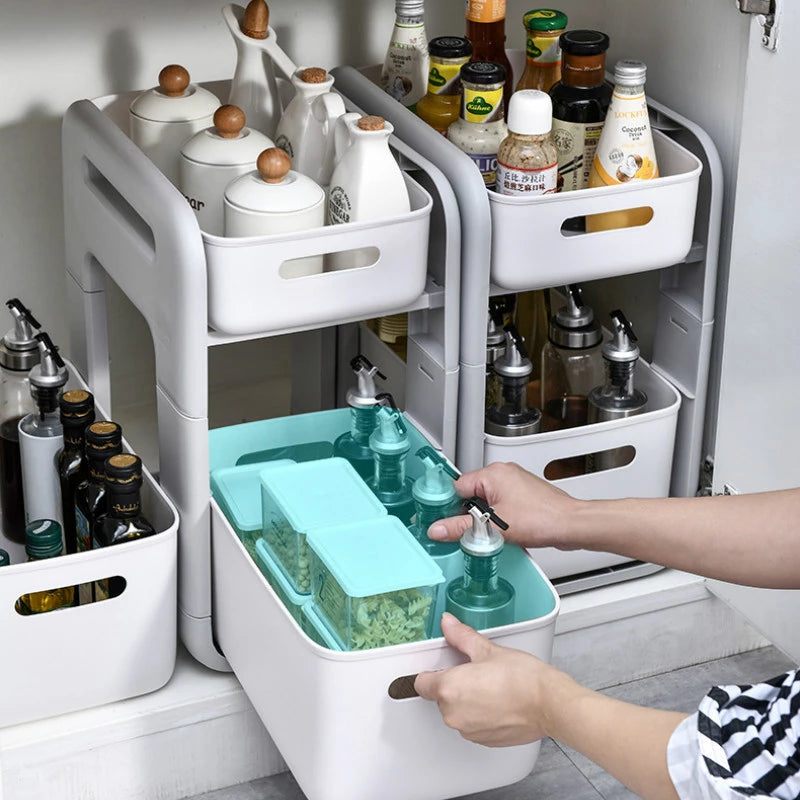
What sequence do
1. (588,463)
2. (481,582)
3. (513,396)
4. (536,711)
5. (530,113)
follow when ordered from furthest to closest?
(588,463), (513,396), (530,113), (481,582), (536,711)

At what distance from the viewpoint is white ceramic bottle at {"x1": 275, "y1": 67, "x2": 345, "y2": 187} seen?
142cm

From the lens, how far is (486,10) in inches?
59.1

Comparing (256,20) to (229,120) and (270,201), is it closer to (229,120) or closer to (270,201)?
(229,120)

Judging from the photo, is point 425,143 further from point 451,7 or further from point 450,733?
point 450,733

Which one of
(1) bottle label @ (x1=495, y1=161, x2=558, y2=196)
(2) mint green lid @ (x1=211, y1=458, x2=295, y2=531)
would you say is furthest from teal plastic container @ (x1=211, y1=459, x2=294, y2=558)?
(1) bottle label @ (x1=495, y1=161, x2=558, y2=196)

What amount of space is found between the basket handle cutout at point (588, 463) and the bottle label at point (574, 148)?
0.33m

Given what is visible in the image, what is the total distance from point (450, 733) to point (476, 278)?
1.49 feet

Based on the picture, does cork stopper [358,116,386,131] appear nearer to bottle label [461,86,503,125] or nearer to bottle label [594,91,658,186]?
bottle label [461,86,503,125]

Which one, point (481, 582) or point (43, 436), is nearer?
point (481, 582)

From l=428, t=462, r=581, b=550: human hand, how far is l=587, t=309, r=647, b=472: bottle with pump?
278 millimetres

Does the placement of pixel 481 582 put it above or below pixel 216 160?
below

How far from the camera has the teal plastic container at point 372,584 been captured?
118 centimetres

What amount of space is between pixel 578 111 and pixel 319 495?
53 centimetres

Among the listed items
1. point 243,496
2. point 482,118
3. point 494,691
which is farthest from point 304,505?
point 482,118
